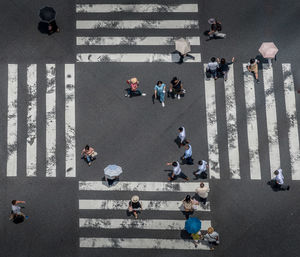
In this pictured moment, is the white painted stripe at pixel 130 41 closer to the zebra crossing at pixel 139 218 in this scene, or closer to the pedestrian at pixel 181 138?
the pedestrian at pixel 181 138

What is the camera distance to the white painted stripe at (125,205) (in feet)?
84.0

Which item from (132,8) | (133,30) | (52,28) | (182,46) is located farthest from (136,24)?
(52,28)

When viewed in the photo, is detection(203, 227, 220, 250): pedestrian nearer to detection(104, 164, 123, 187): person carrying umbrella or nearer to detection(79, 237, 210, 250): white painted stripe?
detection(79, 237, 210, 250): white painted stripe

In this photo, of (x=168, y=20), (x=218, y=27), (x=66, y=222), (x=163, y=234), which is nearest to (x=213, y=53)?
(x=218, y=27)

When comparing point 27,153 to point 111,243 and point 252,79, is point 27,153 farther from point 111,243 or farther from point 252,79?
point 252,79

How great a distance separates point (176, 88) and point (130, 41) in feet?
14.3

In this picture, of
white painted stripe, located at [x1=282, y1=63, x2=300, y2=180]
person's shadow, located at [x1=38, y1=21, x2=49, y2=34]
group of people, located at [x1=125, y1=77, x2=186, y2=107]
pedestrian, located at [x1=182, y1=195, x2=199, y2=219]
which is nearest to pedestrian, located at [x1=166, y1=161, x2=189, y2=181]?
pedestrian, located at [x1=182, y1=195, x2=199, y2=219]

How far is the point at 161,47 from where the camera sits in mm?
28453

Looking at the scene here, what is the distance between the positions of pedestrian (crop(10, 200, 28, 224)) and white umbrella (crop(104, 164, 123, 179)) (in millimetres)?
4903

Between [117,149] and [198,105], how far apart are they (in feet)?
18.1

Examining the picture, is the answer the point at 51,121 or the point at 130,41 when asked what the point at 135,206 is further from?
the point at 130,41

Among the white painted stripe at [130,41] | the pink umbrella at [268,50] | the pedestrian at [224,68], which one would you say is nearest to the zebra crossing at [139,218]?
the pedestrian at [224,68]

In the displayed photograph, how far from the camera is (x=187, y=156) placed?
Result: 2566 cm

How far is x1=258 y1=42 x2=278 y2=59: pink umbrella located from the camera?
89.5 ft
